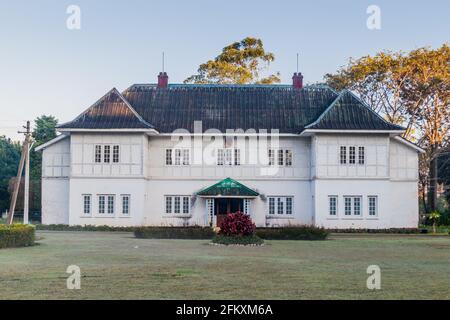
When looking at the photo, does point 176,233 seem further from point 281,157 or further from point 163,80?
point 163,80

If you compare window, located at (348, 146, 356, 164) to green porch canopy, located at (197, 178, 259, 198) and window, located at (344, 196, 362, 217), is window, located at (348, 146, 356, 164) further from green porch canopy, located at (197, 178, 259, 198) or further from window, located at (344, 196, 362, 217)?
green porch canopy, located at (197, 178, 259, 198)

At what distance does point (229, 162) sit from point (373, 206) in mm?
9579

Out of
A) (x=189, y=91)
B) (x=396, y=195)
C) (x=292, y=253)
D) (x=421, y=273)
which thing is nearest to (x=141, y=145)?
(x=189, y=91)

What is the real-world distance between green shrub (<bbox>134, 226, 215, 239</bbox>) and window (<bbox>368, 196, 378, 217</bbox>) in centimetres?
1334

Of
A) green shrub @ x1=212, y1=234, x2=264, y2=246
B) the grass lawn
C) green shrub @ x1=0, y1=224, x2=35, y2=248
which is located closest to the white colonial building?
green shrub @ x1=212, y1=234, x2=264, y2=246

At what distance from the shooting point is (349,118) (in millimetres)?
42844

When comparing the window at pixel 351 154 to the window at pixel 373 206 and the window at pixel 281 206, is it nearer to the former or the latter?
the window at pixel 373 206

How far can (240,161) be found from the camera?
4450 centimetres

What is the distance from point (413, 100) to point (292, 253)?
113 ft

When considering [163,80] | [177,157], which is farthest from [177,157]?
[163,80]

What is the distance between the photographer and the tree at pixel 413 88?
52969 millimetres

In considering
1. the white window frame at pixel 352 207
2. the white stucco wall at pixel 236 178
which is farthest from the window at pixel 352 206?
the white stucco wall at pixel 236 178

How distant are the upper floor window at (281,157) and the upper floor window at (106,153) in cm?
978
